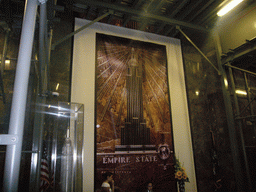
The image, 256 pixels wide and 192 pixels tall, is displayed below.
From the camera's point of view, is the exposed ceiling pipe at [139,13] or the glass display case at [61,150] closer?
the glass display case at [61,150]

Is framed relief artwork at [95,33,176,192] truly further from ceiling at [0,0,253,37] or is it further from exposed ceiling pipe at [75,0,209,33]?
exposed ceiling pipe at [75,0,209,33]

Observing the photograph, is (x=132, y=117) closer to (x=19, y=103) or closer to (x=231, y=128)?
(x=231, y=128)

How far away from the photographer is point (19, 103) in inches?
28.7

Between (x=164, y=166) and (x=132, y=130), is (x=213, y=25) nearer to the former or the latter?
(x=132, y=130)

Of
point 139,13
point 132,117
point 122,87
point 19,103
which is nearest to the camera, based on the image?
point 19,103

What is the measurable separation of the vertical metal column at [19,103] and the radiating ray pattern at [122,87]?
382 centimetres

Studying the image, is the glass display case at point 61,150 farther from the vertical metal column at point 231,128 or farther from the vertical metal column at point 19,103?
the vertical metal column at point 231,128

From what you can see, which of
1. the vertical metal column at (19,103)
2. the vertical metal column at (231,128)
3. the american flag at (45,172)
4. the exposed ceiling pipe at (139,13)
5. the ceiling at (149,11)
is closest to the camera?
the vertical metal column at (19,103)

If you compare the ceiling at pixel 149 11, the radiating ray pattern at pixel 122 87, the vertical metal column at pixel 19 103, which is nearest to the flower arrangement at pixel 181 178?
the radiating ray pattern at pixel 122 87

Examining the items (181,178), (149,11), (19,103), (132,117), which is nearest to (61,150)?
(132,117)

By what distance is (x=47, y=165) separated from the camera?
291 centimetres

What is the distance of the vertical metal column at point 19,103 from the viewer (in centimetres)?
67

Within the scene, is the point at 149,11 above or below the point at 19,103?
above

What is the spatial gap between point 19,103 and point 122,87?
438 centimetres
